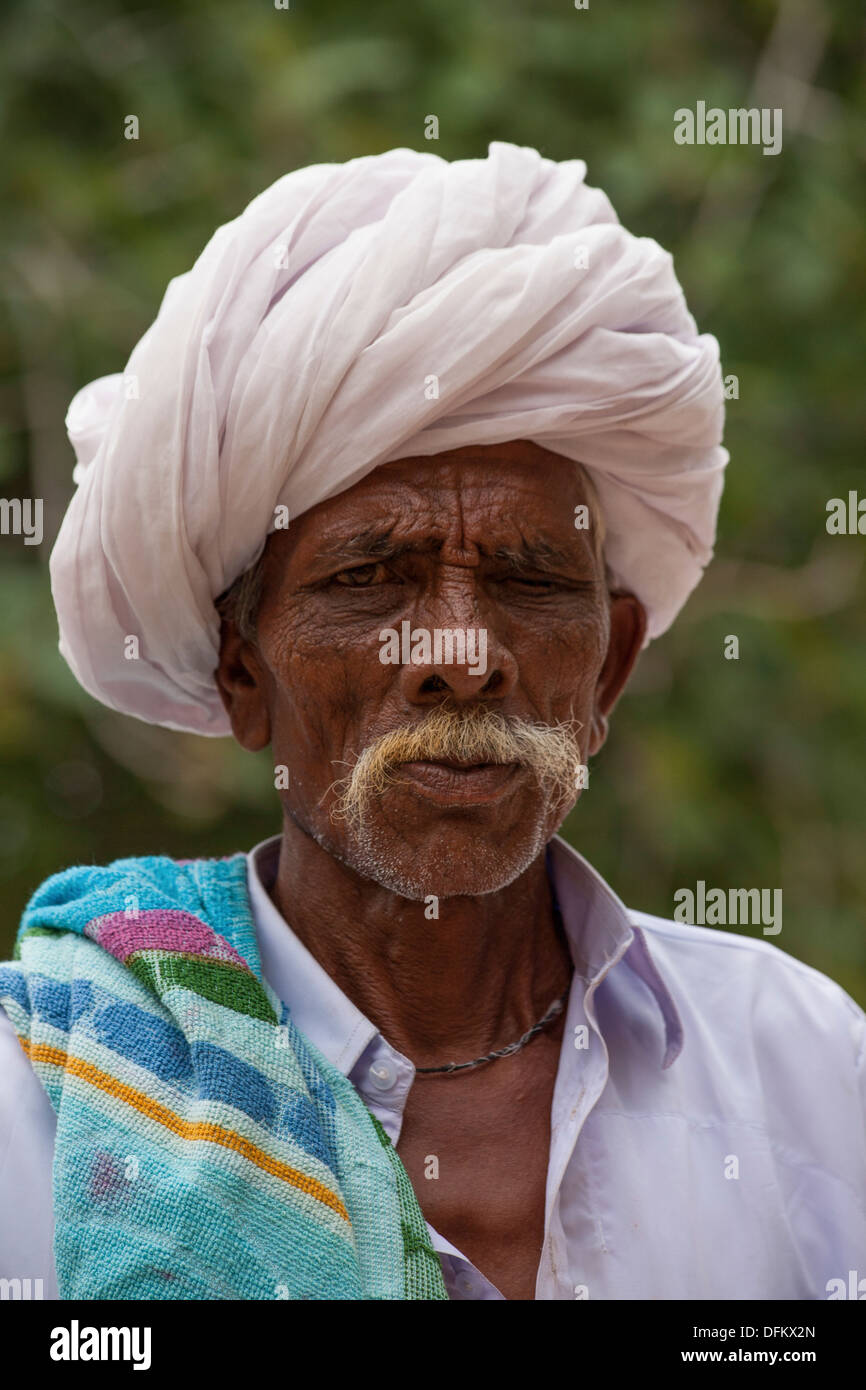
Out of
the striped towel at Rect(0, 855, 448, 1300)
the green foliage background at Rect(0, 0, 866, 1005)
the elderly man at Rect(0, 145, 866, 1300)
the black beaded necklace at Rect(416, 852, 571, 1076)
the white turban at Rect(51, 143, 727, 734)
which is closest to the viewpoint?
the striped towel at Rect(0, 855, 448, 1300)

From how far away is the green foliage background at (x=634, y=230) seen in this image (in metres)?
4.41

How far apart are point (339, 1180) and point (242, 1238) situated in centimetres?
15

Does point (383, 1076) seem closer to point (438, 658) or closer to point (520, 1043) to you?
point (520, 1043)

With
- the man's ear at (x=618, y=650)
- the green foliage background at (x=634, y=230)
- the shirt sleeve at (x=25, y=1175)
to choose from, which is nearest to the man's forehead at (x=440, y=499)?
the man's ear at (x=618, y=650)

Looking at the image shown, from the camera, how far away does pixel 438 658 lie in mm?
1980

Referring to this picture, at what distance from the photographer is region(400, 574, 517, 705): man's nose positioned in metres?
1.98

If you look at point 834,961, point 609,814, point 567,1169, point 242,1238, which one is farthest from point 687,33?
point 242,1238

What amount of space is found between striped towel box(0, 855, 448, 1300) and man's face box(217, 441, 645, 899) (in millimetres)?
256

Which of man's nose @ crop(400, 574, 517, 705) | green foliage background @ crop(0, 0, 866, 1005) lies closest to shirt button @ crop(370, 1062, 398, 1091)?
man's nose @ crop(400, 574, 517, 705)

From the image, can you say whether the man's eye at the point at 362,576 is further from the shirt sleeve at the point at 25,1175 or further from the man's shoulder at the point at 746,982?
the shirt sleeve at the point at 25,1175

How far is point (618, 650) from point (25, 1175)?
3.69ft

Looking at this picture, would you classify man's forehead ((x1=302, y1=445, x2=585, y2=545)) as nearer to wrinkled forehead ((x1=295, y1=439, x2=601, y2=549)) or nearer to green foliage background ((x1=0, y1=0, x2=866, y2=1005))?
wrinkled forehead ((x1=295, y1=439, x2=601, y2=549))

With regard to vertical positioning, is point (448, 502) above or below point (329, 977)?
above

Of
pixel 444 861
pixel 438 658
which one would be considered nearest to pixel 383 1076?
pixel 444 861
